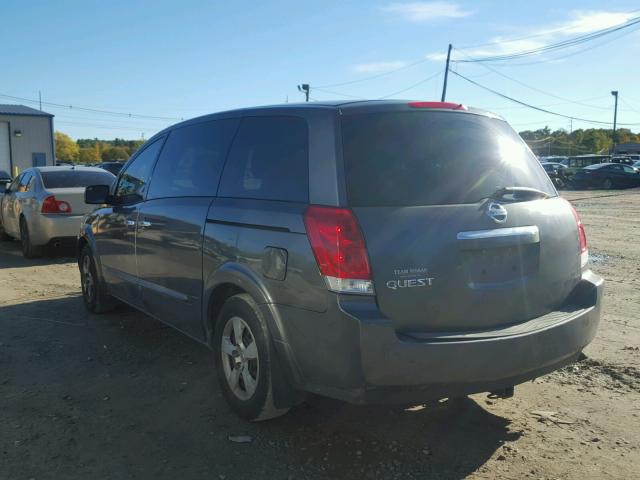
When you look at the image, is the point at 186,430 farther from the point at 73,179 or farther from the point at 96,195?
the point at 73,179

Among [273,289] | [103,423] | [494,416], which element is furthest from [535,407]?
[103,423]

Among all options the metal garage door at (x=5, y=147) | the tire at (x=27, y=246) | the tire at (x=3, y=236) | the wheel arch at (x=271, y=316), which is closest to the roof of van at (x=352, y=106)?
the wheel arch at (x=271, y=316)

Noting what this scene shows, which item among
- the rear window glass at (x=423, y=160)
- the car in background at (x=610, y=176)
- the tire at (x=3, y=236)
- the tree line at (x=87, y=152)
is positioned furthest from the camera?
the tree line at (x=87, y=152)

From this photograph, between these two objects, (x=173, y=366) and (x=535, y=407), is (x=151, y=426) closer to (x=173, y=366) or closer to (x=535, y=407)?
(x=173, y=366)

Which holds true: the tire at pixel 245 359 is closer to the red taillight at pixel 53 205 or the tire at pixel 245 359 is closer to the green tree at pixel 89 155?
the red taillight at pixel 53 205

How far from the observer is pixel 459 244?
3.12 metres

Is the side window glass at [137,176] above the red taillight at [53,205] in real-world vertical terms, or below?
above

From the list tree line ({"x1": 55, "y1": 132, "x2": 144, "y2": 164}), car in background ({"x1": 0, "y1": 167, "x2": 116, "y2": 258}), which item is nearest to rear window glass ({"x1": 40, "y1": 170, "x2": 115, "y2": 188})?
car in background ({"x1": 0, "y1": 167, "x2": 116, "y2": 258})

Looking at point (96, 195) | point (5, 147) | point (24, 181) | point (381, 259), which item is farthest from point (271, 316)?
point (5, 147)

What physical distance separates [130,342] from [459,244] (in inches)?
137

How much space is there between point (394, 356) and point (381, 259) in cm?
47

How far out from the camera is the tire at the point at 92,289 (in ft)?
20.2

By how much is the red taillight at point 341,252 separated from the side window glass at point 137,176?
2.56 meters

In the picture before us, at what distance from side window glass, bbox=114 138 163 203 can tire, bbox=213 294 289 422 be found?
1835 mm
